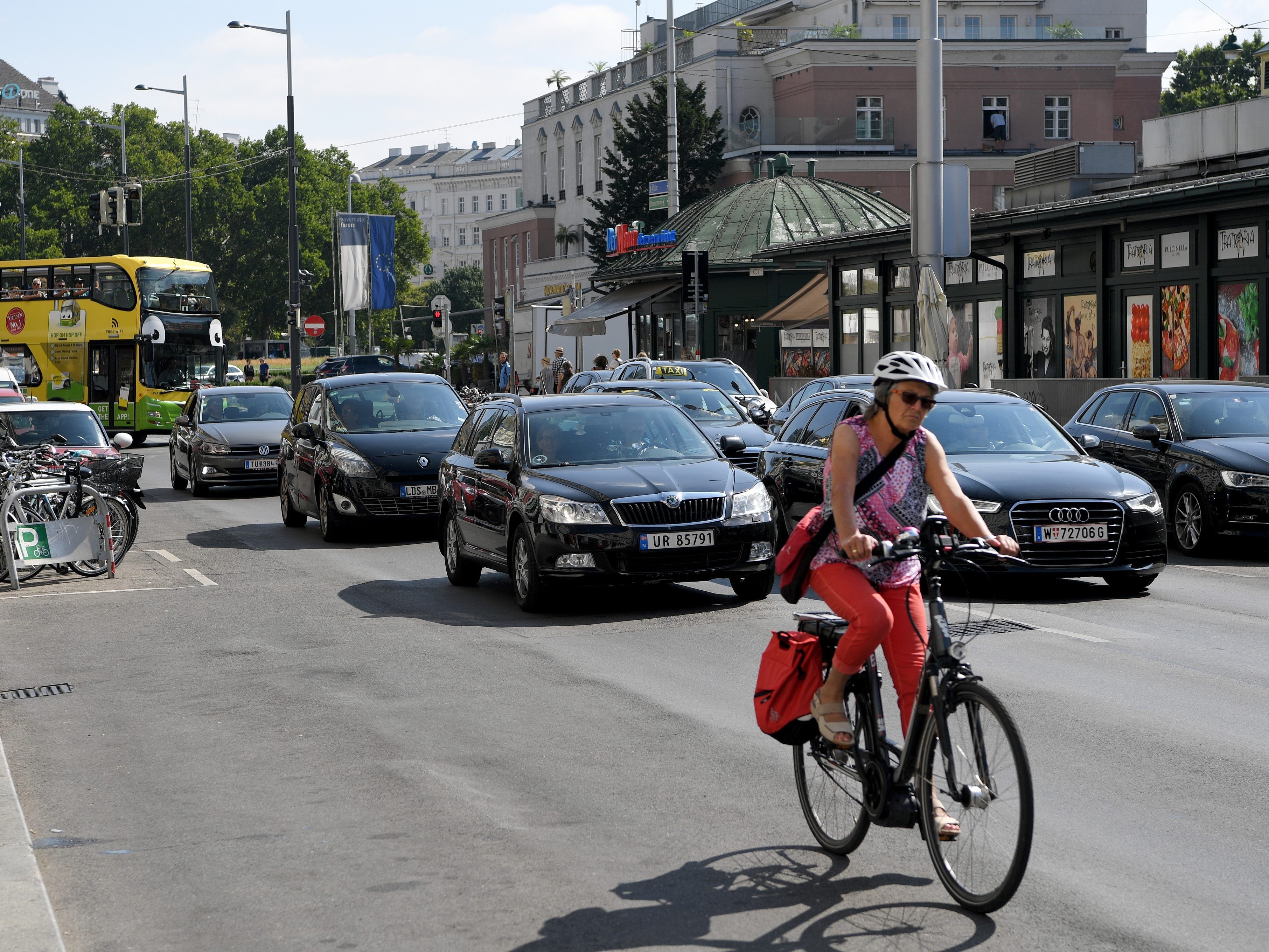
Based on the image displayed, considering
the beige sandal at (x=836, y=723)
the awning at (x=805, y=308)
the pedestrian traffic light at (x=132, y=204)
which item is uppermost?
the pedestrian traffic light at (x=132, y=204)

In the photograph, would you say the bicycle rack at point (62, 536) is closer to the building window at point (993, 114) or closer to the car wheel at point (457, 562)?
the car wheel at point (457, 562)

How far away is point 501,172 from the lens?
174 meters

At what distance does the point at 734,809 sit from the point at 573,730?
5.49ft

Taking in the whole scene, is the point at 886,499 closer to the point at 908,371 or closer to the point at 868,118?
the point at 908,371

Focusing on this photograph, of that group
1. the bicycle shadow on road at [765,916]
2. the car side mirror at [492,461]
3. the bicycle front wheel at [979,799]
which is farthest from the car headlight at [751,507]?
the bicycle front wheel at [979,799]

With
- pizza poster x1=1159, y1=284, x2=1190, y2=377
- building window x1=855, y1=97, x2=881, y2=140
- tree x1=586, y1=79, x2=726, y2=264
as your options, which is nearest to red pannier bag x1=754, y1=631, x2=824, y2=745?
pizza poster x1=1159, y1=284, x2=1190, y2=377

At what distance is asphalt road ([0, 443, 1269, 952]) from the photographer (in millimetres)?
4980

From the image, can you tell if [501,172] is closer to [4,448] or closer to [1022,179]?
[1022,179]

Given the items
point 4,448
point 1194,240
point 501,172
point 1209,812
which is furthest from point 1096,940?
point 501,172

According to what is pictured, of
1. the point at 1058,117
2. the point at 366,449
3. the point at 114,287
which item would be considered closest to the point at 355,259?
the point at 114,287

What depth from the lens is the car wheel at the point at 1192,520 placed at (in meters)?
15.1

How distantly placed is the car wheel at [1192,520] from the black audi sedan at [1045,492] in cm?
230

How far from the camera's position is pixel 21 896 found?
5168mm

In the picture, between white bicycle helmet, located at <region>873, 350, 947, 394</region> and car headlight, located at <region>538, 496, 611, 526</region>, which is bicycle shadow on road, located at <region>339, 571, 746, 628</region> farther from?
white bicycle helmet, located at <region>873, 350, 947, 394</region>
